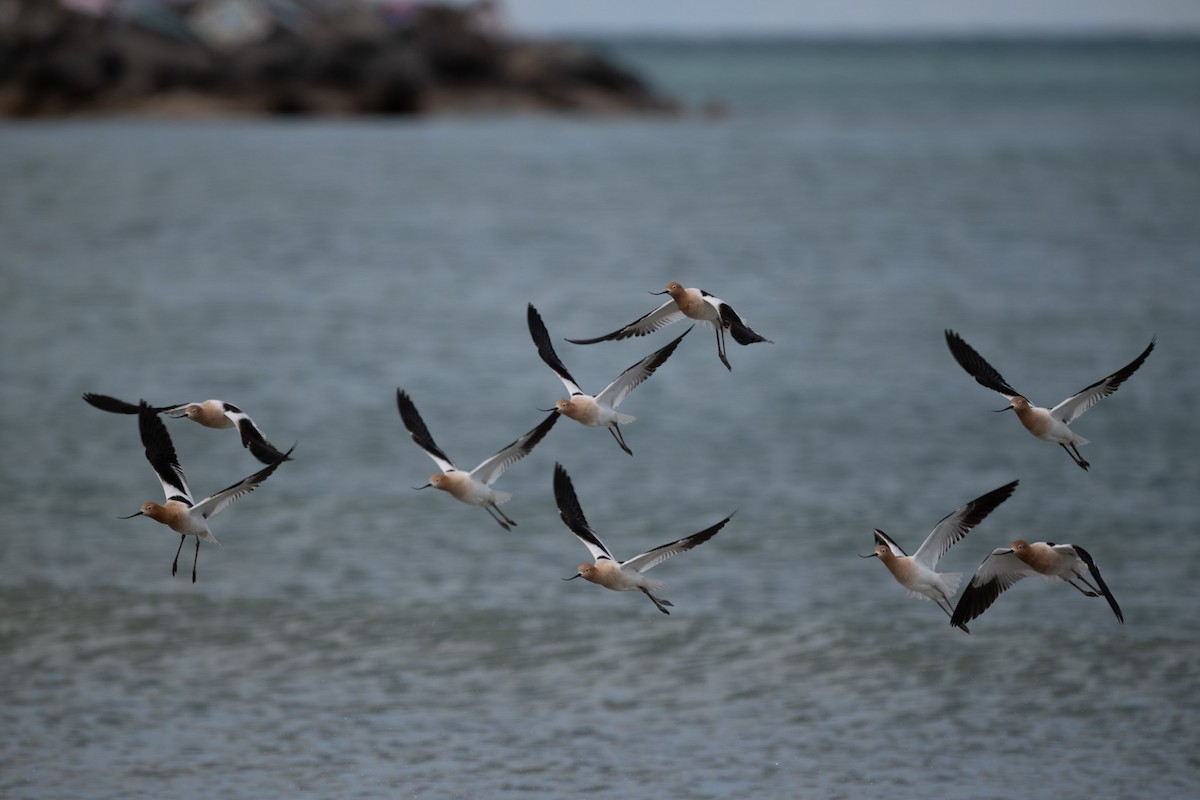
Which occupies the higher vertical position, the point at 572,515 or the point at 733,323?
the point at 733,323

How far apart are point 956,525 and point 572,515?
2.45 meters

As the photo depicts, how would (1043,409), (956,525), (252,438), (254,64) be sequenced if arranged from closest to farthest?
(252,438), (1043,409), (956,525), (254,64)

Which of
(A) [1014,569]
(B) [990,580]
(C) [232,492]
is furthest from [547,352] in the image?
(A) [1014,569]

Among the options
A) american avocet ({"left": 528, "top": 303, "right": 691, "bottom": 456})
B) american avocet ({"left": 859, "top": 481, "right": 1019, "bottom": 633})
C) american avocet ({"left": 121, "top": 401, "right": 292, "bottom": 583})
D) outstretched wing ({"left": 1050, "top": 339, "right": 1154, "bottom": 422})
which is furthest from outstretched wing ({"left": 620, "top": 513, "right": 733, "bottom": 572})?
american avocet ({"left": 121, "top": 401, "right": 292, "bottom": 583})

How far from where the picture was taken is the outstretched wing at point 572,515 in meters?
11.6

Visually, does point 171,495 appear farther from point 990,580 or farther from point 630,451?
point 990,580

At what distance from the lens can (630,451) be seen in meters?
11.2

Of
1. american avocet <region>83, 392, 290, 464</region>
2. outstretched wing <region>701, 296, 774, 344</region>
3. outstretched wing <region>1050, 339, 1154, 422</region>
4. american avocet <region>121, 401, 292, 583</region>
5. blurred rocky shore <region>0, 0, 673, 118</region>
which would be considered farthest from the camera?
blurred rocky shore <region>0, 0, 673, 118</region>

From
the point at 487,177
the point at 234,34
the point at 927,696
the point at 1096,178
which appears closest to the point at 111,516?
the point at 927,696

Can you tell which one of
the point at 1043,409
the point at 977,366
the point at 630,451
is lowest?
the point at 630,451

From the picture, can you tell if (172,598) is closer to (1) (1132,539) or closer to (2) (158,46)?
(1) (1132,539)

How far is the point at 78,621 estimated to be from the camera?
21297 millimetres

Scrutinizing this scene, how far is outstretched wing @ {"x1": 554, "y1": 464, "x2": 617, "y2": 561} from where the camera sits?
38.1 feet

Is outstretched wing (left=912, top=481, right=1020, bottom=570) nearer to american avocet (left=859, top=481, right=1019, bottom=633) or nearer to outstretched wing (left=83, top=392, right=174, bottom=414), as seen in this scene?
american avocet (left=859, top=481, right=1019, bottom=633)
